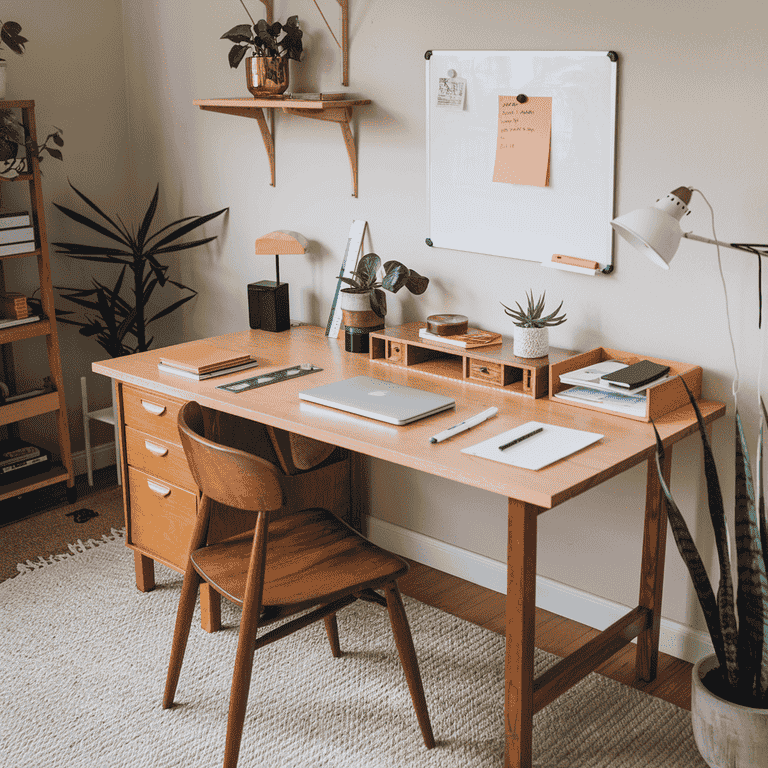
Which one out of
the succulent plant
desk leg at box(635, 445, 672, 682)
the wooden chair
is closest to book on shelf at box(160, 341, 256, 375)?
the wooden chair

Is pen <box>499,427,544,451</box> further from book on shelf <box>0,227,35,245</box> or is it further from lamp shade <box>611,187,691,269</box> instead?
book on shelf <box>0,227,35,245</box>

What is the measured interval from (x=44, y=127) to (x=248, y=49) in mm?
984

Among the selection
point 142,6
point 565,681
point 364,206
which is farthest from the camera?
point 142,6

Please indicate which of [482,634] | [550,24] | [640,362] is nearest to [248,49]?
[550,24]

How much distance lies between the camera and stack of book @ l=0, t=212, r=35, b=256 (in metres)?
3.26

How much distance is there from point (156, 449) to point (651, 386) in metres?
1.46

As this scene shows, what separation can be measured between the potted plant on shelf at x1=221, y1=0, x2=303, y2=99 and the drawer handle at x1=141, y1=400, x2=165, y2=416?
41.7 inches

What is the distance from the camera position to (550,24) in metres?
2.43

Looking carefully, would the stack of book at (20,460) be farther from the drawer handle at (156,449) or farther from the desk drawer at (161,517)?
the drawer handle at (156,449)

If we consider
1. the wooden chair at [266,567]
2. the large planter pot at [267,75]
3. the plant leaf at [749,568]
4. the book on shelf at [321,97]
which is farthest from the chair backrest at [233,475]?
the large planter pot at [267,75]

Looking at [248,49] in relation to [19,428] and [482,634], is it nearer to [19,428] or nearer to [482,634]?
[19,428]

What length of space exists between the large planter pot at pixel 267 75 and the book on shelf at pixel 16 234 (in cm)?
102

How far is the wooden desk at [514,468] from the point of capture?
6.23 feet

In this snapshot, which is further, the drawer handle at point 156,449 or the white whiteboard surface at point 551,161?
the drawer handle at point 156,449
